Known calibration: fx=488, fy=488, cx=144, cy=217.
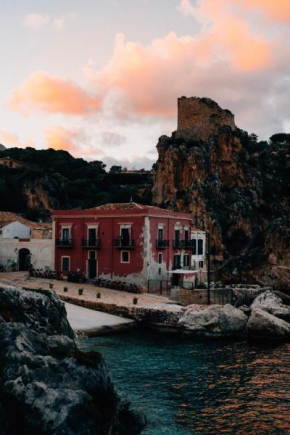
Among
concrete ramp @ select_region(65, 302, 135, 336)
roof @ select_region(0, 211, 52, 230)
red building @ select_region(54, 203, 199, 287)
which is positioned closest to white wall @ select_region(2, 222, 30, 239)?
roof @ select_region(0, 211, 52, 230)

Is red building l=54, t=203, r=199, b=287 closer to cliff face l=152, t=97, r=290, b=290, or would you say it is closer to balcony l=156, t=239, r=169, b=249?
balcony l=156, t=239, r=169, b=249

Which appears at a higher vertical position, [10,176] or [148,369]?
[10,176]

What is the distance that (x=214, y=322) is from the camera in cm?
2902

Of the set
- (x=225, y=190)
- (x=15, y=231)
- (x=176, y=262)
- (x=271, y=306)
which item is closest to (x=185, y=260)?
(x=176, y=262)

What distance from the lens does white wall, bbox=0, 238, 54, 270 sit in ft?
149

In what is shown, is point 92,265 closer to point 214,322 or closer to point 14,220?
point 14,220

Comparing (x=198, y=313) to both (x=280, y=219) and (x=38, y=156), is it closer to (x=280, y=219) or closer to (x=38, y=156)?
(x=280, y=219)

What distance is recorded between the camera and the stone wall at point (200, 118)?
83.5 metres

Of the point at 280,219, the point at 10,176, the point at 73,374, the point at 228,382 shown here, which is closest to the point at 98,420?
the point at 73,374

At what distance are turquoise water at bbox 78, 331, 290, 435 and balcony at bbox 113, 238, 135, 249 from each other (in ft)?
42.6

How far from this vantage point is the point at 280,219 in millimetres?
76562

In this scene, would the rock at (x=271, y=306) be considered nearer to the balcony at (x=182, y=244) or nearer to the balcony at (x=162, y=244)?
the balcony at (x=162, y=244)

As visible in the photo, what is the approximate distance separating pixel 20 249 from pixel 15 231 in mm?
4433

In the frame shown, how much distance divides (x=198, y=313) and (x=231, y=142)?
5791cm
